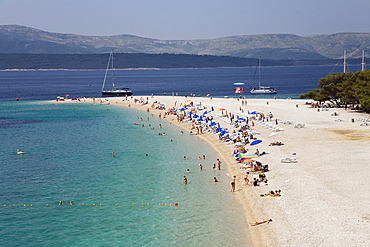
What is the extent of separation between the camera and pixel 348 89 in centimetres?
7262

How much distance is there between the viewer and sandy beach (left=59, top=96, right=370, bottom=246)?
24500 millimetres

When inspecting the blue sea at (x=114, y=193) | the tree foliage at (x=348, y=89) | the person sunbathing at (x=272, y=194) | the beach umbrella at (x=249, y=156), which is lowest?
the blue sea at (x=114, y=193)

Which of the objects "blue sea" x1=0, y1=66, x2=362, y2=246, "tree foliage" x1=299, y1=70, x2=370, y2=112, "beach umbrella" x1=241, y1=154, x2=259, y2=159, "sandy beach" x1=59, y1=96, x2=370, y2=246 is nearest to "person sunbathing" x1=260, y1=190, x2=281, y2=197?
"sandy beach" x1=59, y1=96, x2=370, y2=246

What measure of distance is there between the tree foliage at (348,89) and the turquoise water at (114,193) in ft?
85.5

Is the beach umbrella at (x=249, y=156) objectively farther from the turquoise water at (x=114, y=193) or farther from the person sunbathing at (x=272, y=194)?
the person sunbathing at (x=272, y=194)

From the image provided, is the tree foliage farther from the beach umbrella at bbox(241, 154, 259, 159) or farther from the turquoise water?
the beach umbrella at bbox(241, 154, 259, 159)

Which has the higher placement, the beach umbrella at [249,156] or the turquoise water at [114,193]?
the beach umbrella at [249,156]

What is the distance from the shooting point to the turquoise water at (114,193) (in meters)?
26.4

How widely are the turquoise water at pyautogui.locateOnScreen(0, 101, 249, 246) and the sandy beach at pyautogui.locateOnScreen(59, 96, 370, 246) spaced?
5.29ft

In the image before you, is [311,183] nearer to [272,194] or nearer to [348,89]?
[272,194]

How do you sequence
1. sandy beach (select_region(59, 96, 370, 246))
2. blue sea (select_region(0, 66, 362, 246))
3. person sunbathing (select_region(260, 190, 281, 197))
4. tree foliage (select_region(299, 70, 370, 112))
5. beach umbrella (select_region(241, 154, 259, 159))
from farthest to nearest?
tree foliage (select_region(299, 70, 370, 112))
beach umbrella (select_region(241, 154, 259, 159))
person sunbathing (select_region(260, 190, 281, 197))
blue sea (select_region(0, 66, 362, 246))
sandy beach (select_region(59, 96, 370, 246))

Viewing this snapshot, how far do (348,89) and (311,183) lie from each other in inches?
1737

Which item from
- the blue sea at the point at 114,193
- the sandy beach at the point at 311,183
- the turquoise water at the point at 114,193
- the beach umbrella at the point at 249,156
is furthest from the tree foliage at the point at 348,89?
the beach umbrella at the point at 249,156

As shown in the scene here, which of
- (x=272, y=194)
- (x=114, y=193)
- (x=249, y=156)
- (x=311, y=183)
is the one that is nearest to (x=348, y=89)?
(x=249, y=156)
